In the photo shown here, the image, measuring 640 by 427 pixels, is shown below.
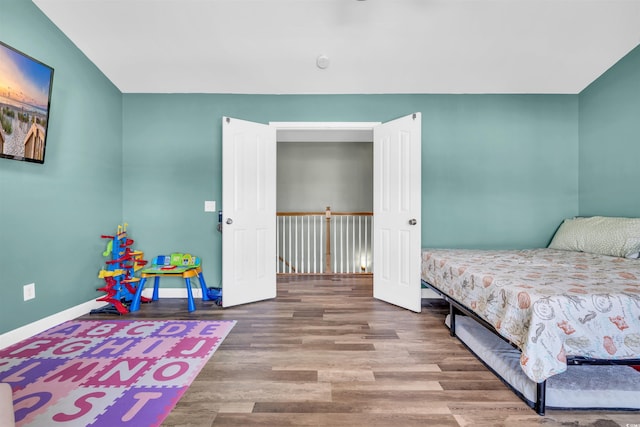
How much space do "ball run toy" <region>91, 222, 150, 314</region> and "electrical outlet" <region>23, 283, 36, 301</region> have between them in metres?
0.54

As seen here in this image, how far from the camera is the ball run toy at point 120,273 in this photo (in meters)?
2.93

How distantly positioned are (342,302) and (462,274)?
144 centimetres

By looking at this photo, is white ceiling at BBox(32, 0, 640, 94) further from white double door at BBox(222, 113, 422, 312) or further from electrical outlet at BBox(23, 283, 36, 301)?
electrical outlet at BBox(23, 283, 36, 301)

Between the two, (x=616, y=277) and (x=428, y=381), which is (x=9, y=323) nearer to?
(x=428, y=381)

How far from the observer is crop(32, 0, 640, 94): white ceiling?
2520 mm

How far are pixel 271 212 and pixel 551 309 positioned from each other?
2.76m

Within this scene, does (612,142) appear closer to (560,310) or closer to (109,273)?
(560,310)

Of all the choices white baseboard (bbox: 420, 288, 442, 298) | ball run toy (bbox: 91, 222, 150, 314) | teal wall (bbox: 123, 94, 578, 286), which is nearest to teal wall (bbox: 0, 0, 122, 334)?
ball run toy (bbox: 91, 222, 150, 314)

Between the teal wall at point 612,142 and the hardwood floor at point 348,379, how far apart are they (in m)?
2.21

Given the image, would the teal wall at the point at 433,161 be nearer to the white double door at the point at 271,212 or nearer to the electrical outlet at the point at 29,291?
the white double door at the point at 271,212

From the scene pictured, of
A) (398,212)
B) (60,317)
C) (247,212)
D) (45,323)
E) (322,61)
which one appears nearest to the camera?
(45,323)

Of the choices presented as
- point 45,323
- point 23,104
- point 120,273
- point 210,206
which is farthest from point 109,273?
point 23,104

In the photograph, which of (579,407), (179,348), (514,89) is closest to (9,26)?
(179,348)

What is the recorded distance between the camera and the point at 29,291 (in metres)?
2.38
